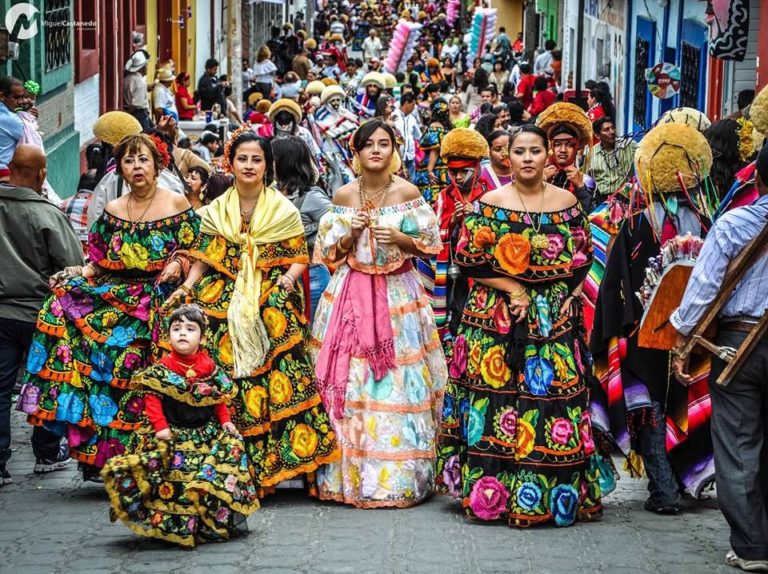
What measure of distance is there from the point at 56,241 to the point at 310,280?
181 cm

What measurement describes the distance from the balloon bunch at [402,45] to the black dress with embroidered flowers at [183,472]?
32.1m

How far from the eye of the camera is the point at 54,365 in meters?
8.51

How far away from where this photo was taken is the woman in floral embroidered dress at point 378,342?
27.6 feet

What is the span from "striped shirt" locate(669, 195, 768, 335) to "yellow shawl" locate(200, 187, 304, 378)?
2.48 metres

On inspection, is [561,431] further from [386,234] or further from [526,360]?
[386,234]

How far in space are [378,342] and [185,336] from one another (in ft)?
4.57

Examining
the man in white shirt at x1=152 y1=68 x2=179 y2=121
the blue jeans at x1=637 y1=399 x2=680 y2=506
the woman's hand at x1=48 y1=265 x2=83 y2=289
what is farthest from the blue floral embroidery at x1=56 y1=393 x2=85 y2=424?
the man in white shirt at x1=152 y1=68 x2=179 y2=121

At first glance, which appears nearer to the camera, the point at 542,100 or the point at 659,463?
the point at 659,463

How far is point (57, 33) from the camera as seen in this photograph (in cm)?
1912

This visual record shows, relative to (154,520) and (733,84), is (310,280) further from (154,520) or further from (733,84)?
A: (733,84)

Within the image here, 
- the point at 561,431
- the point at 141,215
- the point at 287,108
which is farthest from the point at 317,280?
the point at 287,108

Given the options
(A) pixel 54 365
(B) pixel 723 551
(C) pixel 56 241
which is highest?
(C) pixel 56 241

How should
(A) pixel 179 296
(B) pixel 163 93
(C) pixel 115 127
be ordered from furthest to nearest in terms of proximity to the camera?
(B) pixel 163 93, (C) pixel 115 127, (A) pixel 179 296

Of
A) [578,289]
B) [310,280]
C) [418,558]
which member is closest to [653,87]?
[310,280]
